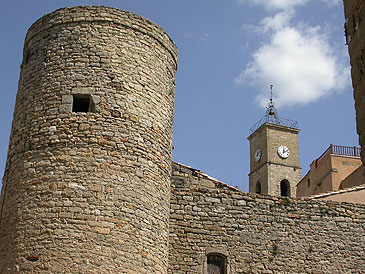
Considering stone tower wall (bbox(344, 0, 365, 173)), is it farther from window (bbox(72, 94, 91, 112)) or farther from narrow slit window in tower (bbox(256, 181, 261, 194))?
narrow slit window in tower (bbox(256, 181, 261, 194))

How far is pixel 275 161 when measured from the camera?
38.3 meters

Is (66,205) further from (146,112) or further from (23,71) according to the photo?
(23,71)

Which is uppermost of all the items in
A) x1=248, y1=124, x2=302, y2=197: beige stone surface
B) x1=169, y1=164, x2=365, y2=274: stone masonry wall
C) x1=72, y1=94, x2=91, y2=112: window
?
x1=248, y1=124, x2=302, y2=197: beige stone surface

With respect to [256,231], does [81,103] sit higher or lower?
higher

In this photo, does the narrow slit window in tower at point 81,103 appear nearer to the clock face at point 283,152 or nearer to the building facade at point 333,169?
the building facade at point 333,169

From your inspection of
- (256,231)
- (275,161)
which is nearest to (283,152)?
(275,161)

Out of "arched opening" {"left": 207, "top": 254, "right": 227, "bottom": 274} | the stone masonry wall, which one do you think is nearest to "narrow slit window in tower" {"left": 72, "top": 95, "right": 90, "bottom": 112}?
the stone masonry wall

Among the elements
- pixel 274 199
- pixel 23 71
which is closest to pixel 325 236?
pixel 274 199

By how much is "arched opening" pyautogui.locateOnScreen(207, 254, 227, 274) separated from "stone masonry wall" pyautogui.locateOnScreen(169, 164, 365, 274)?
0.11 m

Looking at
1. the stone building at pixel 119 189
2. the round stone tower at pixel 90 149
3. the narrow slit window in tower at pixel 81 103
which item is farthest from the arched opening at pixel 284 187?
the narrow slit window in tower at pixel 81 103

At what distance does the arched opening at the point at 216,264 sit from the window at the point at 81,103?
398 cm

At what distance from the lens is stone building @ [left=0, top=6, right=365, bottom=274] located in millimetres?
9703

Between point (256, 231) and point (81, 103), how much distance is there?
474 centimetres

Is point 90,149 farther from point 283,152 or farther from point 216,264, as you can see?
point 283,152
